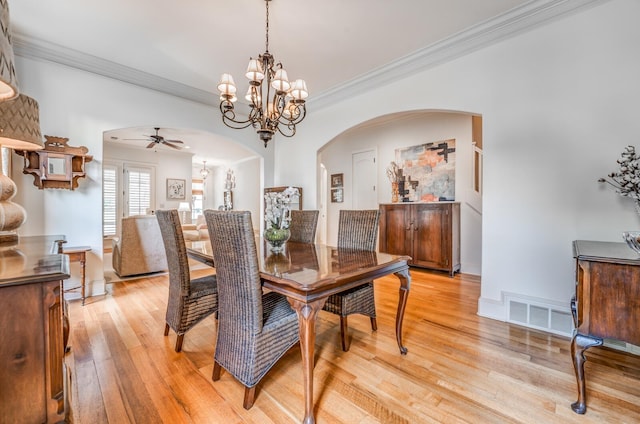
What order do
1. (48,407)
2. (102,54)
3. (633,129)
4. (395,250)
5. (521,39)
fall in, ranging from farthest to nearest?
(395,250) < (102,54) < (521,39) < (633,129) < (48,407)

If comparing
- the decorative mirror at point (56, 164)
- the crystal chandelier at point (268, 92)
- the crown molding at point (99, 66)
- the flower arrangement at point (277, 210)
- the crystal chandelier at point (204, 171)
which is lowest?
the flower arrangement at point (277, 210)

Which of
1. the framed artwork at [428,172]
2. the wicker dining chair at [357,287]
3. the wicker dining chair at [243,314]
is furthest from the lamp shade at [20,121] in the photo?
the framed artwork at [428,172]

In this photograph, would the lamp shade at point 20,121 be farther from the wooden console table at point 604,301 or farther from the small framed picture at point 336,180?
the small framed picture at point 336,180

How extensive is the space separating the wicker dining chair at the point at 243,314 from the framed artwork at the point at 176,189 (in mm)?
7352

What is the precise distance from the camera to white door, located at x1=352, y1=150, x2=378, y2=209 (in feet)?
18.4

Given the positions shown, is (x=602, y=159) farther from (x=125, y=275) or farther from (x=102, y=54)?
(x=125, y=275)

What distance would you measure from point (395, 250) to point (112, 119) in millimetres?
4580

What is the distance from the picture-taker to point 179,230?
6.15 ft

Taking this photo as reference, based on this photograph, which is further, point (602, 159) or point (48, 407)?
point (602, 159)

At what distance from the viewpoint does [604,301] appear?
4.49ft

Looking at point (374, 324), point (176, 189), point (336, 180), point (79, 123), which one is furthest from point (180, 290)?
point (176, 189)

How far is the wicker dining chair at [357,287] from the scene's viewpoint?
1.99 metres

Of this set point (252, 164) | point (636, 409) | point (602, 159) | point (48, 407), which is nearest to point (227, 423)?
point (48, 407)

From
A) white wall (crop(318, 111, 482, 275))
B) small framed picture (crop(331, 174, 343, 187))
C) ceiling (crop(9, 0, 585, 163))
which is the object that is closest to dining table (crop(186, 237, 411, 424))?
ceiling (crop(9, 0, 585, 163))
